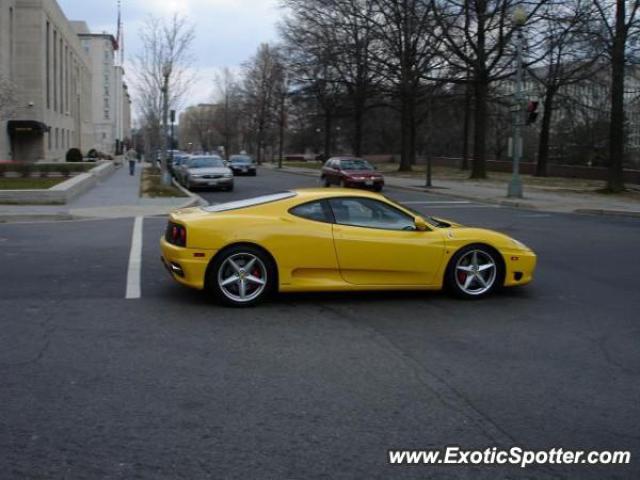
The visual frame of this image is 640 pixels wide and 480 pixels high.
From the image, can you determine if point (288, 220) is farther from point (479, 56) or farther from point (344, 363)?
point (479, 56)

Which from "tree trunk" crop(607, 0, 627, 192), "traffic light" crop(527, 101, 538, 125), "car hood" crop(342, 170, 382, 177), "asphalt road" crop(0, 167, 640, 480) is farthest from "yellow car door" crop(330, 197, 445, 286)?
"car hood" crop(342, 170, 382, 177)

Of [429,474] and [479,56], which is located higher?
[479,56]

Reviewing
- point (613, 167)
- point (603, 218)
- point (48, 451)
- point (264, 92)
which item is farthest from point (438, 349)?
point (264, 92)

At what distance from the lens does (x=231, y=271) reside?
26.4 feet

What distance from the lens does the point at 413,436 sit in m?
4.48

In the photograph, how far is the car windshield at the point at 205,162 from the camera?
104 ft

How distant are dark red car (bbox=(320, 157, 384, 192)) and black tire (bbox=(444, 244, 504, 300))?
76.8 ft

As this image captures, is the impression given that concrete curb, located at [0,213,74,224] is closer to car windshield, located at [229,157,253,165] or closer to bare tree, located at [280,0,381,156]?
bare tree, located at [280,0,381,156]

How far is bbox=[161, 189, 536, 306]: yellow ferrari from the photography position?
8.00 m

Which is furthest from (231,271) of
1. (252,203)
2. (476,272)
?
(476,272)

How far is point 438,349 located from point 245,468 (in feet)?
9.50

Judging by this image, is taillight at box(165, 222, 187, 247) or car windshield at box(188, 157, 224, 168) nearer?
taillight at box(165, 222, 187, 247)

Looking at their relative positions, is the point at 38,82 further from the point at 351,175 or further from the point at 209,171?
the point at 351,175

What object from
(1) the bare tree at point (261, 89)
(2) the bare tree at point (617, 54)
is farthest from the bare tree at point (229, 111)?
(2) the bare tree at point (617, 54)
